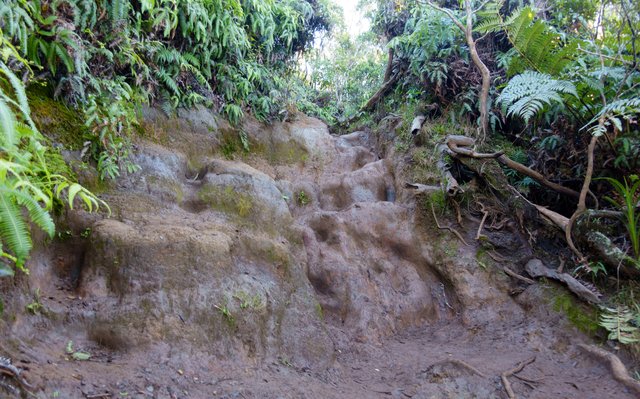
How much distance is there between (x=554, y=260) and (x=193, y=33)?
236 inches

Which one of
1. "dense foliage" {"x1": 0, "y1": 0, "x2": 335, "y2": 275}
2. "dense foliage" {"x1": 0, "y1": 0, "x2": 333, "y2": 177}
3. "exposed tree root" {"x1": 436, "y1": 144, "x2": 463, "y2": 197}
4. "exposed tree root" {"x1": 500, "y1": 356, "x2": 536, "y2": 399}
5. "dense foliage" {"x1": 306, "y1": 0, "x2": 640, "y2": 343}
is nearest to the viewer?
"dense foliage" {"x1": 0, "y1": 0, "x2": 335, "y2": 275}

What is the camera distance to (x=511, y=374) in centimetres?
418

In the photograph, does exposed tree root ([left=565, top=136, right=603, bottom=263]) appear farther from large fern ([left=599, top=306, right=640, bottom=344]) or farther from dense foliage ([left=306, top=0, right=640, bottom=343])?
large fern ([left=599, top=306, right=640, bottom=344])

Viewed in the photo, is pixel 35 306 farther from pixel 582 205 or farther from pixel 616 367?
pixel 582 205

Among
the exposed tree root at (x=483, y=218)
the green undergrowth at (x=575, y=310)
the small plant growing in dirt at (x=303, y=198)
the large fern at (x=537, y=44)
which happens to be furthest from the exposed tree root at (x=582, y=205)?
the small plant growing in dirt at (x=303, y=198)

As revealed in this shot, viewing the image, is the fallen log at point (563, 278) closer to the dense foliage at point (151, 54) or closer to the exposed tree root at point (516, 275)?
the exposed tree root at point (516, 275)

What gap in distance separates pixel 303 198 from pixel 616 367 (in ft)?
14.6

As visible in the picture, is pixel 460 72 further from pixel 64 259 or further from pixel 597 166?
pixel 64 259

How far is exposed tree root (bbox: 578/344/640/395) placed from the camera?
12.4ft

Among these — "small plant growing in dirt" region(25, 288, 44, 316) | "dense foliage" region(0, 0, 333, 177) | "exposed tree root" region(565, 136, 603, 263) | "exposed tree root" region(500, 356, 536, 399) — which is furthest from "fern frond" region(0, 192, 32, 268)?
"exposed tree root" region(565, 136, 603, 263)

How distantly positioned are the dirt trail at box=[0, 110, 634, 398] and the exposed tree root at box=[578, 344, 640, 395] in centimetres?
7

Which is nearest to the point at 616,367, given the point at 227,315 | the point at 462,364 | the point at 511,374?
the point at 511,374

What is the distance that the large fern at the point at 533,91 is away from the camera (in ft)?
16.5

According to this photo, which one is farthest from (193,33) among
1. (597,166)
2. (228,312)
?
(597,166)
